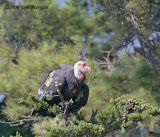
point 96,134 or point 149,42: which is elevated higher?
point 149,42

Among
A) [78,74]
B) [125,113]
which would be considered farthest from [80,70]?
[125,113]

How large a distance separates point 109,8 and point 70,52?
3.18 feet

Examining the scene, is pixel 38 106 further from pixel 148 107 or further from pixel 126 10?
pixel 126 10

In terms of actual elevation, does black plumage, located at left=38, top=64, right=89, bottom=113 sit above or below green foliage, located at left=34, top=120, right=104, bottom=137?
above

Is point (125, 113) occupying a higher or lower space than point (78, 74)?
lower

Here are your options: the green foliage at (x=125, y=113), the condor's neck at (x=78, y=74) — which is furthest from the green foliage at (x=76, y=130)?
the condor's neck at (x=78, y=74)

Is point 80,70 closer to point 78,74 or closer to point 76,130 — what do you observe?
point 78,74

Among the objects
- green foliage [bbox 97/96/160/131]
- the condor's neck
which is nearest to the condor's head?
the condor's neck

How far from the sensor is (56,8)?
15.1 feet

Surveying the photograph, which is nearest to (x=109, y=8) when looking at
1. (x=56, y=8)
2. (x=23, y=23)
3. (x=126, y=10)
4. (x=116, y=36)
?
(x=126, y=10)

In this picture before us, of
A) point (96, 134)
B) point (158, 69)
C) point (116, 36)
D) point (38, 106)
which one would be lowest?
point (96, 134)

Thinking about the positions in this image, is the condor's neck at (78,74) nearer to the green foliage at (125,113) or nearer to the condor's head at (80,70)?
the condor's head at (80,70)

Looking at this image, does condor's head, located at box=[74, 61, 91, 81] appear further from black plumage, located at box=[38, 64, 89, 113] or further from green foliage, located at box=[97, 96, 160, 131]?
green foliage, located at box=[97, 96, 160, 131]

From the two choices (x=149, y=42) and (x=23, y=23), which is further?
(x=23, y=23)
